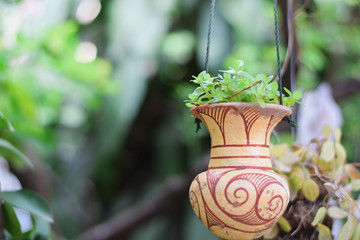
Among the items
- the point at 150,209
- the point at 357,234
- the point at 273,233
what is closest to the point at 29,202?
the point at 273,233

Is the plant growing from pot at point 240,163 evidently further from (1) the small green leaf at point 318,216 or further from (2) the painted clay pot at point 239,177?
(1) the small green leaf at point 318,216

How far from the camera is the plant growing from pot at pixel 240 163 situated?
0.49 m

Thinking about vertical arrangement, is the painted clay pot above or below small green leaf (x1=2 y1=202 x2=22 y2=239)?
above

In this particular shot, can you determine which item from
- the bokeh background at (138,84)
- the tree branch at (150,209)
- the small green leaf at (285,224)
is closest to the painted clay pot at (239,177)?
the small green leaf at (285,224)

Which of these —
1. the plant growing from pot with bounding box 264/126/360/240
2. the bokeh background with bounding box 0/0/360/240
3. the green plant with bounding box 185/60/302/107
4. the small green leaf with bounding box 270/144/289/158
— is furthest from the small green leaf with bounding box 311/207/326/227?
the bokeh background with bounding box 0/0/360/240

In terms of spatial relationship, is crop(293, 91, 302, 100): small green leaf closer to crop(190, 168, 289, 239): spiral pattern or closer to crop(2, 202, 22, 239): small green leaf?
crop(190, 168, 289, 239): spiral pattern

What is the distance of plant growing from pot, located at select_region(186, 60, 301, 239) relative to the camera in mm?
491

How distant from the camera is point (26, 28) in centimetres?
213

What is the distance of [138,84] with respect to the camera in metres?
2.29

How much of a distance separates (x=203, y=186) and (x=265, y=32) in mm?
2017

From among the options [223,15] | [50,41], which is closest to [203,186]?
[50,41]

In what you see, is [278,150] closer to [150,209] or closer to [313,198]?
[313,198]

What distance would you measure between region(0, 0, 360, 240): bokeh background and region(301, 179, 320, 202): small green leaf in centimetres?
A: 89

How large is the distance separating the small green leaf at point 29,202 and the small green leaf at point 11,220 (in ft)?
0.07
